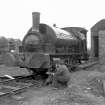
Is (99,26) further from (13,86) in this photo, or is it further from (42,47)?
(13,86)

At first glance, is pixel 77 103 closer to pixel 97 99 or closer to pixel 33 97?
pixel 97 99

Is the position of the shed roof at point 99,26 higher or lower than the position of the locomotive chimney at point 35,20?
higher

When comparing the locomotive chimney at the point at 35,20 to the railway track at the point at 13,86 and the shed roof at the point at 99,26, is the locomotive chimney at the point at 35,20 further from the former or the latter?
the shed roof at the point at 99,26

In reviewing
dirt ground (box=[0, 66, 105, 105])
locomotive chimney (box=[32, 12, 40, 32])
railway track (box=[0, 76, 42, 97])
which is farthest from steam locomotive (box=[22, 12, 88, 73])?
dirt ground (box=[0, 66, 105, 105])

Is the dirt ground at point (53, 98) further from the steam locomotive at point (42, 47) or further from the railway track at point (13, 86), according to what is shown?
the steam locomotive at point (42, 47)

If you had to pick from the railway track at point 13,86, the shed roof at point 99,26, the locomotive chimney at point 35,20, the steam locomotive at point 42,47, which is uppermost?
the shed roof at point 99,26

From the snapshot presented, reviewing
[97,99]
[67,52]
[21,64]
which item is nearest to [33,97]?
[97,99]

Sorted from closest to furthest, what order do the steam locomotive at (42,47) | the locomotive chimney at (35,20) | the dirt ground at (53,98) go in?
the dirt ground at (53,98) < the steam locomotive at (42,47) < the locomotive chimney at (35,20)

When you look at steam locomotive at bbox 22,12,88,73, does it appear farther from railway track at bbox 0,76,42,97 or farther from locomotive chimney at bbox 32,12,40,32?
railway track at bbox 0,76,42,97

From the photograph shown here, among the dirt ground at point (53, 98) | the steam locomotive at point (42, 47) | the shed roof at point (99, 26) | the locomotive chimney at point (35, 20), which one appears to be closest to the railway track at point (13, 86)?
the dirt ground at point (53, 98)

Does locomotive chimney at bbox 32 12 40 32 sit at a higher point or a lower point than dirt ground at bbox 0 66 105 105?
higher

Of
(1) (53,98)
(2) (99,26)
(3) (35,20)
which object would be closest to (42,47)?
(3) (35,20)

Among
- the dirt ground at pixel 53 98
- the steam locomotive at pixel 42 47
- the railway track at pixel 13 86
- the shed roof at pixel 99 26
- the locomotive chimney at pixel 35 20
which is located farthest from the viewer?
the shed roof at pixel 99 26

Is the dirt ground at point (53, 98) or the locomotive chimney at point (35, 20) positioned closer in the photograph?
the dirt ground at point (53, 98)
